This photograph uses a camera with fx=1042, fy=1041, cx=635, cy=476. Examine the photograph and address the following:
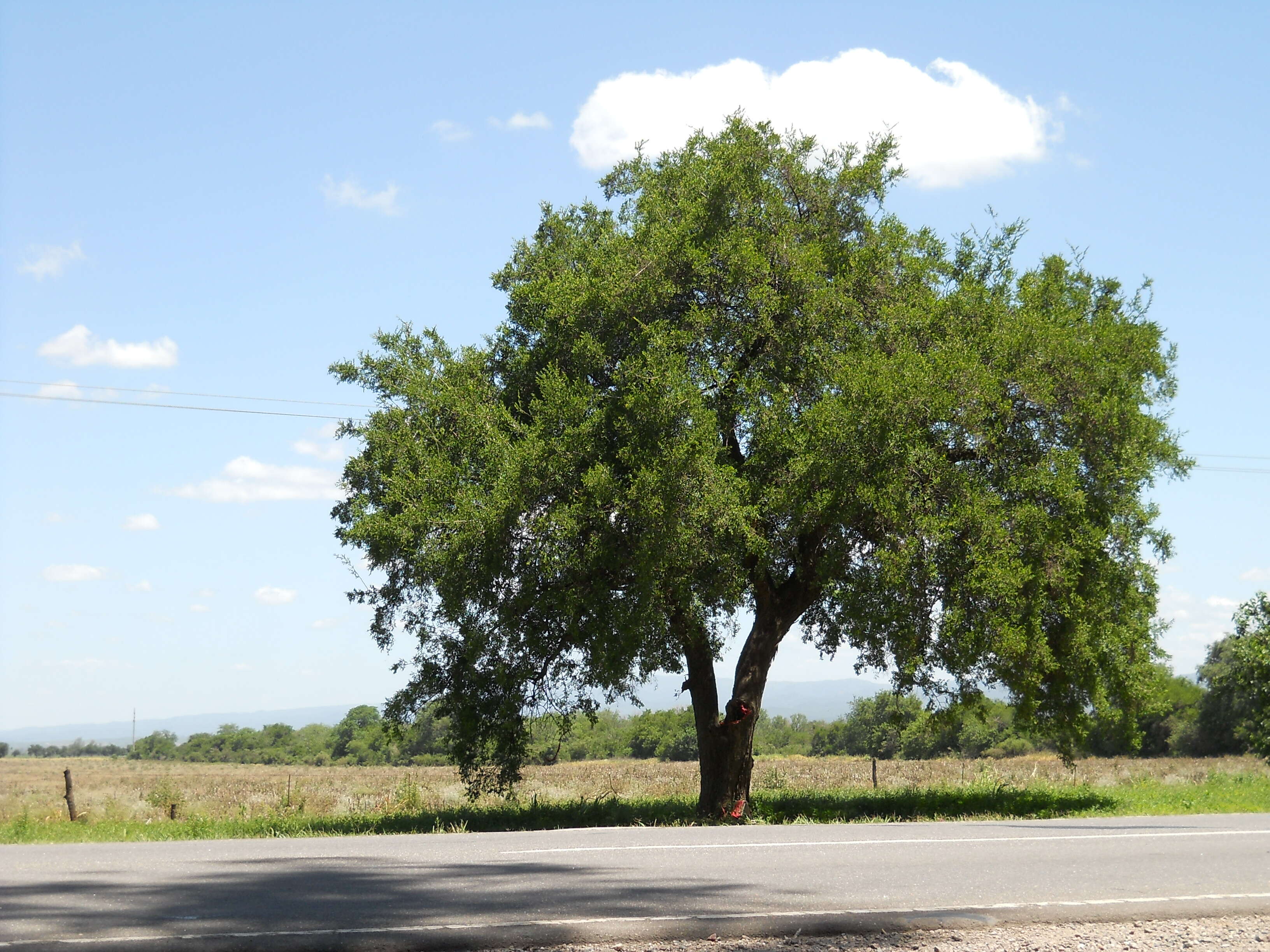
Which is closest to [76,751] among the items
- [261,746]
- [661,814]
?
[261,746]

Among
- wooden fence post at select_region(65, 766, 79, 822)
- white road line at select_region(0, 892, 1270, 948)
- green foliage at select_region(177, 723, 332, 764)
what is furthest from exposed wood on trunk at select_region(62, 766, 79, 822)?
green foliage at select_region(177, 723, 332, 764)

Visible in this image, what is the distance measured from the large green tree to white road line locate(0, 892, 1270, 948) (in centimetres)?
832

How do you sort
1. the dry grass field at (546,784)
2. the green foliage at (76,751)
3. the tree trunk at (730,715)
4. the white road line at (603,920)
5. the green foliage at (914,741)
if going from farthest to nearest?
the green foliage at (76,751), the green foliage at (914,741), the dry grass field at (546,784), the tree trunk at (730,715), the white road line at (603,920)

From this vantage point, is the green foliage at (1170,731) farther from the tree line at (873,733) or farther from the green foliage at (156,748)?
the green foliage at (156,748)

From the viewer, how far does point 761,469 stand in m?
17.3

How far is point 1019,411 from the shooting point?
57.1 ft

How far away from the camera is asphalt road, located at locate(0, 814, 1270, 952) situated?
6.23 m

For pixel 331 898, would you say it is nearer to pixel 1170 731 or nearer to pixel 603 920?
pixel 603 920

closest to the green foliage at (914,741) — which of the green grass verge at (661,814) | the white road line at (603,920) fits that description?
the green grass verge at (661,814)

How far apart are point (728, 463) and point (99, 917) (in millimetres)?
12869

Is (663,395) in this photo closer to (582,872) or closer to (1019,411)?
(1019,411)

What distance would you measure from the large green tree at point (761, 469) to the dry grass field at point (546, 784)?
3.61 meters

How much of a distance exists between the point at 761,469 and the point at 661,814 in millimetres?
6149

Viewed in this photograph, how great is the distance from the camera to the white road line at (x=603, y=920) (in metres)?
5.91
